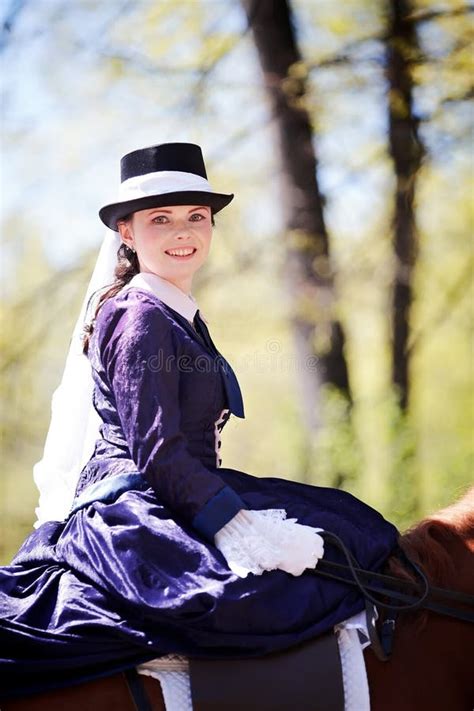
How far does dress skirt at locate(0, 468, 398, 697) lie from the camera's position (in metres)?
2.14

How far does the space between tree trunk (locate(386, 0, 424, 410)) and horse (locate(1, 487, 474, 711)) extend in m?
5.58

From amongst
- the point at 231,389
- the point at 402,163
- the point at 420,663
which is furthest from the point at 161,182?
the point at 402,163

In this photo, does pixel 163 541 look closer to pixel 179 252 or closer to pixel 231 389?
pixel 231 389

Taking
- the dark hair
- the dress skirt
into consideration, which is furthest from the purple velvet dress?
the dark hair

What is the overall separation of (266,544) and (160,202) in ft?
3.26

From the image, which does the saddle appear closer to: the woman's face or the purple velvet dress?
the purple velvet dress

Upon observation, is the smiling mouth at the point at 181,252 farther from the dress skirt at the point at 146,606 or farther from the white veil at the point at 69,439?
the dress skirt at the point at 146,606

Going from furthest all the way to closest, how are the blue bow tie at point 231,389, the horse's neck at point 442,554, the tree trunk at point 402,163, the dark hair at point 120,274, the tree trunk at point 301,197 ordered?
the tree trunk at point 402,163, the tree trunk at point 301,197, the dark hair at point 120,274, the blue bow tie at point 231,389, the horse's neck at point 442,554

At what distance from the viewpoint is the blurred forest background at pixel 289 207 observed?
7.66 m

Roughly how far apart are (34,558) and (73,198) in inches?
247

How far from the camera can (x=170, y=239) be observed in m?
2.52

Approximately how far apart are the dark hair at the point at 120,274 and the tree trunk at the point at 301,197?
490 centimetres

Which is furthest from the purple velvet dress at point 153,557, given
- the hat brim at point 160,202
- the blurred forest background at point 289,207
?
the blurred forest background at point 289,207

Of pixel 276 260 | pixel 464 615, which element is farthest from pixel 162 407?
pixel 276 260
